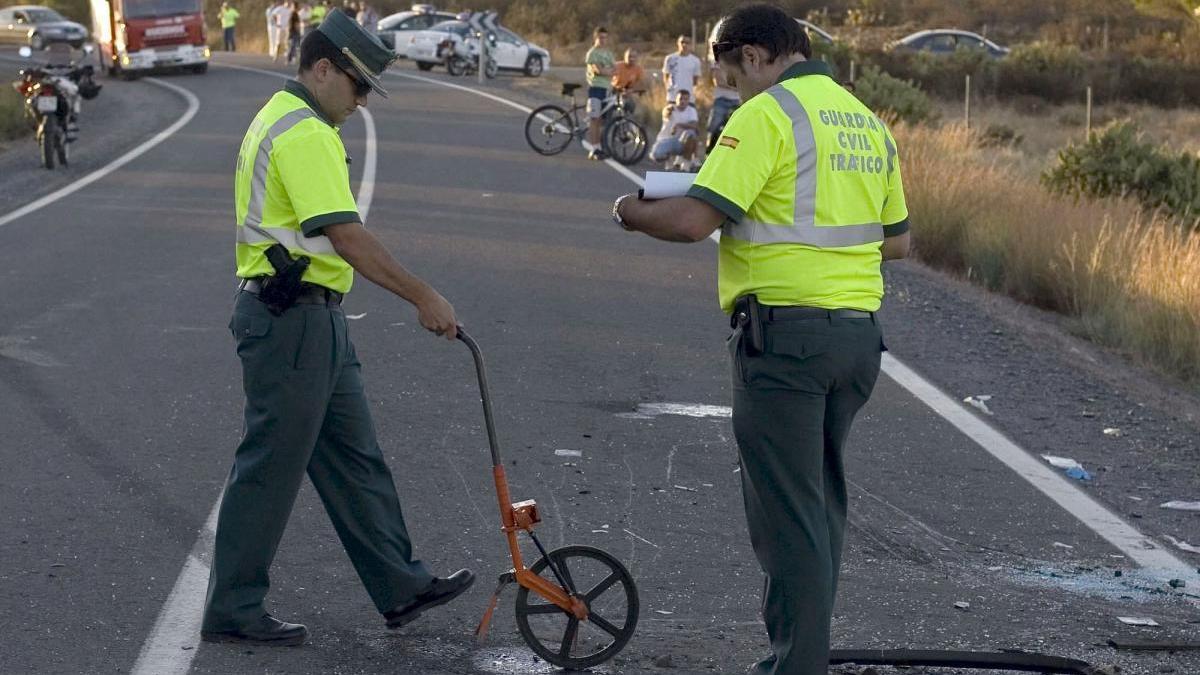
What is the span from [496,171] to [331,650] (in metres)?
15.2

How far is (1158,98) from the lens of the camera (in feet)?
153

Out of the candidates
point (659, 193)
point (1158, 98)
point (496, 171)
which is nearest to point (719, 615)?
point (659, 193)

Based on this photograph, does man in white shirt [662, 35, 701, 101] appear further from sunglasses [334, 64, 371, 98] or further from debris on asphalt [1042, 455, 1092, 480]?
sunglasses [334, 64, 371, 98]

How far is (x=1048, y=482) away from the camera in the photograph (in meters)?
7.30

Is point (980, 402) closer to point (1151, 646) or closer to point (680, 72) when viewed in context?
point (1151, 646)

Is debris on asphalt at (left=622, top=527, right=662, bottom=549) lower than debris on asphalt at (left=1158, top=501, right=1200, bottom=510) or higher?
higher

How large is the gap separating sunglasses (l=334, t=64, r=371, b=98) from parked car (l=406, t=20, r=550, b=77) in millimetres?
36593

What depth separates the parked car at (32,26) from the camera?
165ft

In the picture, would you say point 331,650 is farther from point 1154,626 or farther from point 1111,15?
point 1111,15

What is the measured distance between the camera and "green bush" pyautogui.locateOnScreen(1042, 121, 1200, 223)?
55.6 ft

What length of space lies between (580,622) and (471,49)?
121ft

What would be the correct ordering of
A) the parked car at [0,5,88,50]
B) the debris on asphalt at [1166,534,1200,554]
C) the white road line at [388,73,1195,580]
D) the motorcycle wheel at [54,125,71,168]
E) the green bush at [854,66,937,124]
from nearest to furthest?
the white road line at [388,73,1195,580]
the debris on asphalt at [1166,534,1200,554]
the motorcycle wheel at [54,125,71,168]
the green bush at [854,66,937,124]
the parked car at [0,5,88,50]

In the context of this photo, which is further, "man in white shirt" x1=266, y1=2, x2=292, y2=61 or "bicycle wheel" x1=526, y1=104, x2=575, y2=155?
"man in white shirt" x1=266, y1=2, x2=292, y2=61

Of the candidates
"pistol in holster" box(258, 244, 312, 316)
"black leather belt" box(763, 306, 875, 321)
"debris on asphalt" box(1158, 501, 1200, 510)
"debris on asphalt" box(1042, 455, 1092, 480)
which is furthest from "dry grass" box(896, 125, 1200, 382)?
"pistol in holster" box(258, 244, 312, 316)
